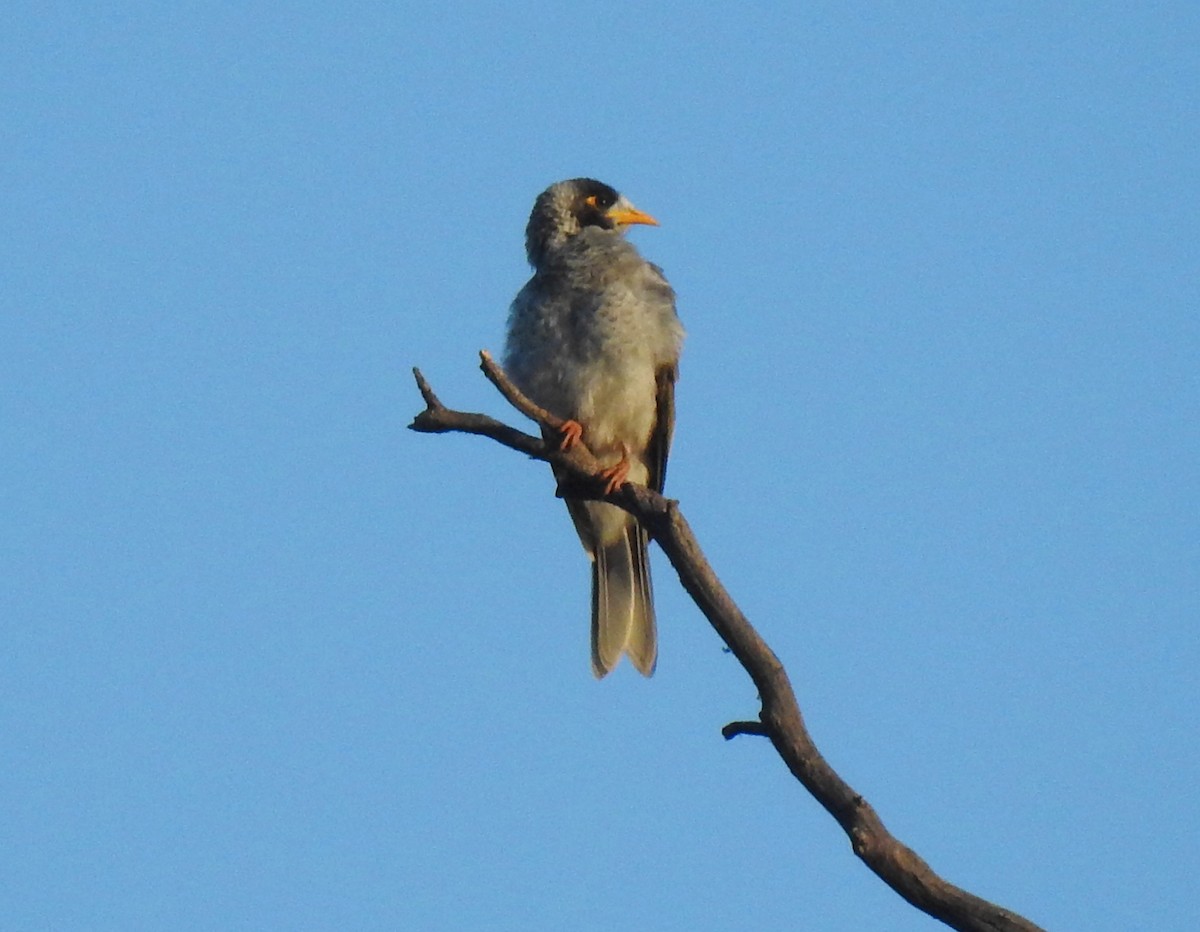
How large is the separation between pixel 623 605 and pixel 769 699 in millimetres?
2653

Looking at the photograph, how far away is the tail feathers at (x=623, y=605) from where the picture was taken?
7.59 meters

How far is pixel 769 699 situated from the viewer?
16.8ft

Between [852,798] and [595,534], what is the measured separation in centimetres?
341

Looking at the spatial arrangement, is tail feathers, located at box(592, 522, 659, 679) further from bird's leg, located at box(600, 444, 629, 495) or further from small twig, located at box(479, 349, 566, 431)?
small twig, located at box(479, 349, 566, 431)

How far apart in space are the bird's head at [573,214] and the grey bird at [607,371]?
0.04 feet

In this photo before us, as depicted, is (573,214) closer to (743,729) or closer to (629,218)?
(629,218)

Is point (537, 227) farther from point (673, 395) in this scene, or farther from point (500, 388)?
point (500, 388)

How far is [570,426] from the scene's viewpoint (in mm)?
7012

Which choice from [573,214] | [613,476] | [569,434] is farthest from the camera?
[573,214]

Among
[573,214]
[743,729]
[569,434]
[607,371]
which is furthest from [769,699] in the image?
[573,214]

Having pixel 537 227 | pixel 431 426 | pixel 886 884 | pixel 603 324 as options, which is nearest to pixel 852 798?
pixel 886 884

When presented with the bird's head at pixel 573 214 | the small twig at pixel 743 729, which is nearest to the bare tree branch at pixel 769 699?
the small twig at pixel 743 729

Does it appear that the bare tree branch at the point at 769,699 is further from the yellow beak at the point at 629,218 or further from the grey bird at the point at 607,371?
the yellow beak at the point at 629,218

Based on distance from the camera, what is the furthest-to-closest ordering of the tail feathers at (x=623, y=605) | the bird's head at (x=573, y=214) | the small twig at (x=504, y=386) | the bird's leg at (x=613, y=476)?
1. the bird's head at (x=573, y=214)
2. the tail feathers at (x=623, y=605)
3. the bird's leg at (x=613, y=476)
4. the small twig at (x=504, y=386)
